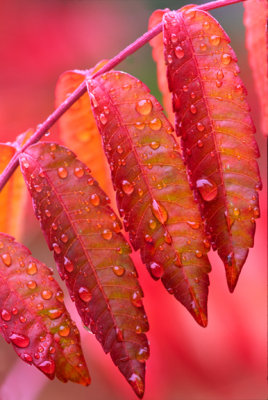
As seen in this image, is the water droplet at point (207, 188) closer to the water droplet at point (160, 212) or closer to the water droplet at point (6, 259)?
the water droplet at point (160, 212)

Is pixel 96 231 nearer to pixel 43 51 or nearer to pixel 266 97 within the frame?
pixel 266 97

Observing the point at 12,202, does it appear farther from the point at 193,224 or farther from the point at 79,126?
the point at 193,224

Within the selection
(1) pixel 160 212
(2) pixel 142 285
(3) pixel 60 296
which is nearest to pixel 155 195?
(1) pixel 160 212

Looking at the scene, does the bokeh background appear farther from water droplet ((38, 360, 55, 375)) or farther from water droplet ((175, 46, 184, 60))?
water droplet ((175, 46, 184, 60))

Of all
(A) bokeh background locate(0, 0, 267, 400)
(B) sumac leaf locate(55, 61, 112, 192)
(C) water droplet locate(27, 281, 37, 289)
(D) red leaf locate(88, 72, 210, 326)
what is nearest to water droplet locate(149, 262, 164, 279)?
(D) red leaf locate(88, 72, 210, 326)

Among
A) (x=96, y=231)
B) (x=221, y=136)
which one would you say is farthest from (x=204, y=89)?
(x=96, y=231)

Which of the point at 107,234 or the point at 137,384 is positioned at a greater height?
the point at 107,234
